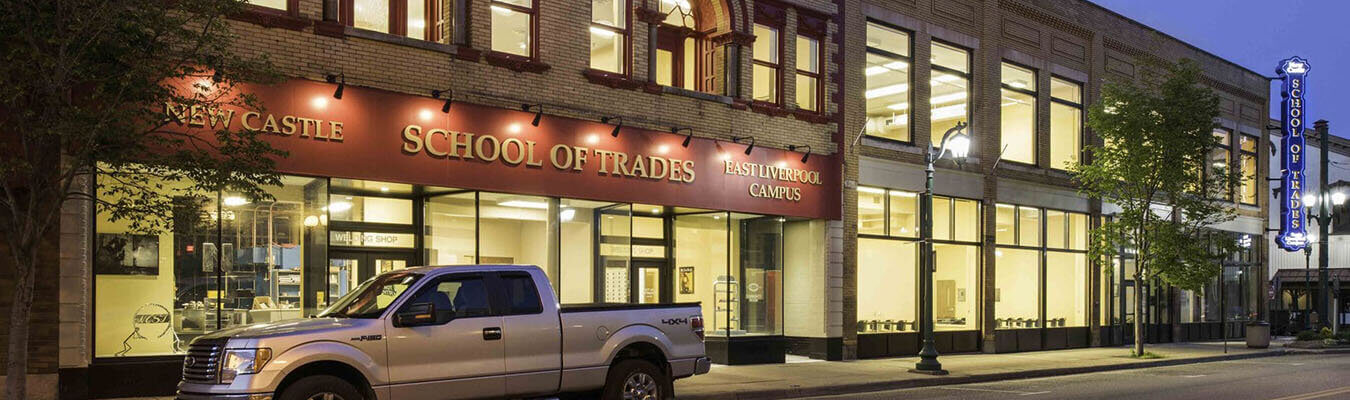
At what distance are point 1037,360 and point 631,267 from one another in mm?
10487

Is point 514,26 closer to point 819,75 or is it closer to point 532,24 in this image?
point 532,24

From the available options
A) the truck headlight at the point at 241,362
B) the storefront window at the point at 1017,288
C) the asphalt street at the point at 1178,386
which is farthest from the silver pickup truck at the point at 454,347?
the storefront window at the point at 1017,288

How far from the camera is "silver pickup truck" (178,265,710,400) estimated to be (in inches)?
427

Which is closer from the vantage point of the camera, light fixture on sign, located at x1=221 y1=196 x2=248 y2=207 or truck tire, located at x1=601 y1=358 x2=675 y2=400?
truck tire, located at x1=601 y1=358 x2=675 y2=400

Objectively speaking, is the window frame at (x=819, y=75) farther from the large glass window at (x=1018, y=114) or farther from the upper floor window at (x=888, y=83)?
the large glass window at (x=1018, y=114)

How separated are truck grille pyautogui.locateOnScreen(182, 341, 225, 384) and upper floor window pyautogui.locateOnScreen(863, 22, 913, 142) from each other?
17.5 metres

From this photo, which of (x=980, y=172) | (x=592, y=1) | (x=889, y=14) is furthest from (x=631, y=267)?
(x=980, y=172)

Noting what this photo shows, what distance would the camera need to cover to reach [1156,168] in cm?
2847

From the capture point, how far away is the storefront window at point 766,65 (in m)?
23.8

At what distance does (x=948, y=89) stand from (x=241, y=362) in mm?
21020

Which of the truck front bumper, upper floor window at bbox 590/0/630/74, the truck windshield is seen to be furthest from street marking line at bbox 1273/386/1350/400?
the truck front bumper

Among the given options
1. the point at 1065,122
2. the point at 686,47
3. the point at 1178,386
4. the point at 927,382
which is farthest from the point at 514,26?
the point at 1065,122

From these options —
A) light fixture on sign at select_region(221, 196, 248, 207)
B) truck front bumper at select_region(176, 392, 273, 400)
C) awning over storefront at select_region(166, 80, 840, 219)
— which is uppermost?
awning over storefront at select_region(166, 80, 840, 219)

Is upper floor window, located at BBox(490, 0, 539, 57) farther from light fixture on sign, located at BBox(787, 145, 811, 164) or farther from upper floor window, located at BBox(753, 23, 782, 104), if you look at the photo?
light fixture on sign, located at BBox(787, 145, 811, 164)
